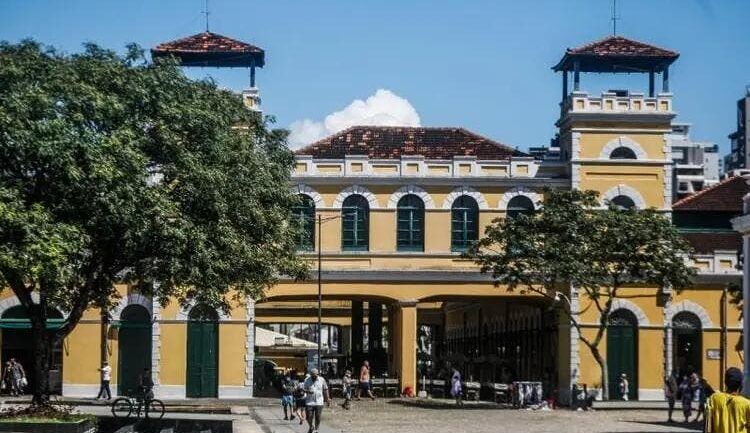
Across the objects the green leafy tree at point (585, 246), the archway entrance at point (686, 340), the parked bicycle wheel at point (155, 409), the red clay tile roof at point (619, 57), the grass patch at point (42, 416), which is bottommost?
the parked bicycle wheel at point (155, 409)

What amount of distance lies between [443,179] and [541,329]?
347 inches

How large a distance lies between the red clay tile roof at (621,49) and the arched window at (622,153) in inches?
140

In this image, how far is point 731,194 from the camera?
64812 millimetres

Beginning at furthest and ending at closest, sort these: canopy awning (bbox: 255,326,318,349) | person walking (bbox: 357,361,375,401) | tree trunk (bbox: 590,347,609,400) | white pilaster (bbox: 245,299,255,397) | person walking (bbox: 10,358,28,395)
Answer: canopy awning (bbox: 255,326,318,349) < white pilaster (bbox: 245,299,255,397) < person walking (bbox: 357,361,375,401) < person walking (bbox: 10,358,28,395) < tree trunk (bbox: 590,347,609,400)

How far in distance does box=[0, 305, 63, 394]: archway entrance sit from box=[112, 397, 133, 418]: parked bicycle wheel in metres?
13.9

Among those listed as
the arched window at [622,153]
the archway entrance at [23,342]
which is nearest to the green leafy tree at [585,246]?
the arched window at [622,153]

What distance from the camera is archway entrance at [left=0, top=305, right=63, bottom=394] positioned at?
54.1m

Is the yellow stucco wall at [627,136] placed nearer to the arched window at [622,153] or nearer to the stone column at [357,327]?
the arched window at [622,153]

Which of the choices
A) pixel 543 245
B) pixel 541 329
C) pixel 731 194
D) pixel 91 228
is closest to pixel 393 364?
pixel 541 329

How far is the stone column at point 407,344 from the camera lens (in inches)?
2181

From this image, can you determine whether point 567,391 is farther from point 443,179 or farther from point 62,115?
point 62,115

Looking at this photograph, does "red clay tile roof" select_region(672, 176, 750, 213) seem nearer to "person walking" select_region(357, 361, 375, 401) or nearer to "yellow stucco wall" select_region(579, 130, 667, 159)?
"yellow stucco wall" select_region(579, 130, 667, 159)

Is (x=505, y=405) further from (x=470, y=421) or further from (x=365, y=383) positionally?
(x=470, y=421)

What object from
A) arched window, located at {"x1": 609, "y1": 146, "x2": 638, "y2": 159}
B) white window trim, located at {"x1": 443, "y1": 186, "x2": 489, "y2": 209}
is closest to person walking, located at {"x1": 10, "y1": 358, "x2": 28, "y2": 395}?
white window trim, located at {"x1": 443, "y1": 186, "x2": 489, "y2": 209}
